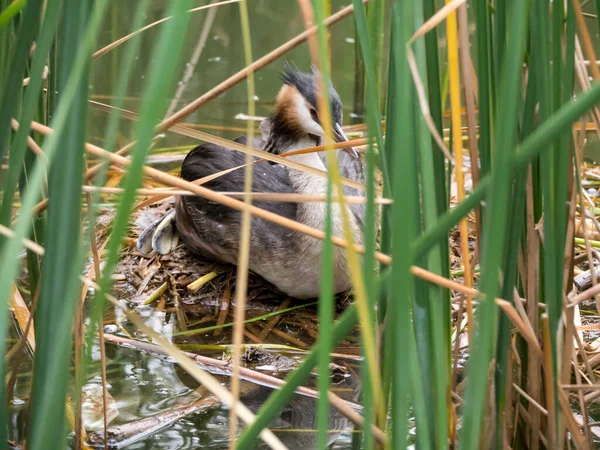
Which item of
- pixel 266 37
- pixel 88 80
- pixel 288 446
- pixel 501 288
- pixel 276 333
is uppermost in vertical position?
pixel 266 37

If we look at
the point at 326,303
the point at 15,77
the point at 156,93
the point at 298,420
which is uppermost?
the point at 15,77

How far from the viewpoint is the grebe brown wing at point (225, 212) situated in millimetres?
3662

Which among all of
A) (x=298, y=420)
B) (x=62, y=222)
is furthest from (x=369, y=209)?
(x=298, y=420)

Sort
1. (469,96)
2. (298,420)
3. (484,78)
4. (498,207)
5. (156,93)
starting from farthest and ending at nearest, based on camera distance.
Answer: (298,420), (469,96), (484,78), (498,207), (156,93)

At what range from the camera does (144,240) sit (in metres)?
4.18

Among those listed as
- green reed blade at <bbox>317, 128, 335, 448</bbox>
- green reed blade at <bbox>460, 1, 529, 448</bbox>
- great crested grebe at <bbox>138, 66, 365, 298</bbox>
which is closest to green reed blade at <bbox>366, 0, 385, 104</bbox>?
green reed blade at <bbox>460, 1, 529, 448</bbox>

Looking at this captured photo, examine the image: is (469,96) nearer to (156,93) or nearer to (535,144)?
(535,144)

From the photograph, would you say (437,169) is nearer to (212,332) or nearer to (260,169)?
(212,332)

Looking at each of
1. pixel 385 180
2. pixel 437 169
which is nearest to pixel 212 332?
pixel 437 169

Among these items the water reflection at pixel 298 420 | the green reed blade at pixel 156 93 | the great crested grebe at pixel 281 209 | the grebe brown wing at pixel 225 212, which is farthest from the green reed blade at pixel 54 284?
the grebe brown wing at pixel 225 212

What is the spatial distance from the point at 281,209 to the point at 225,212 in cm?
33

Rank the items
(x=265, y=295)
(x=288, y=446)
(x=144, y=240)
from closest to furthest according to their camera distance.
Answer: (x=288, y=446) → (x=265, y=295) → (x=144, y=240)

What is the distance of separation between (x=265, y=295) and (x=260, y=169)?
22.2 inches

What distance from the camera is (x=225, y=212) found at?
3.84m
